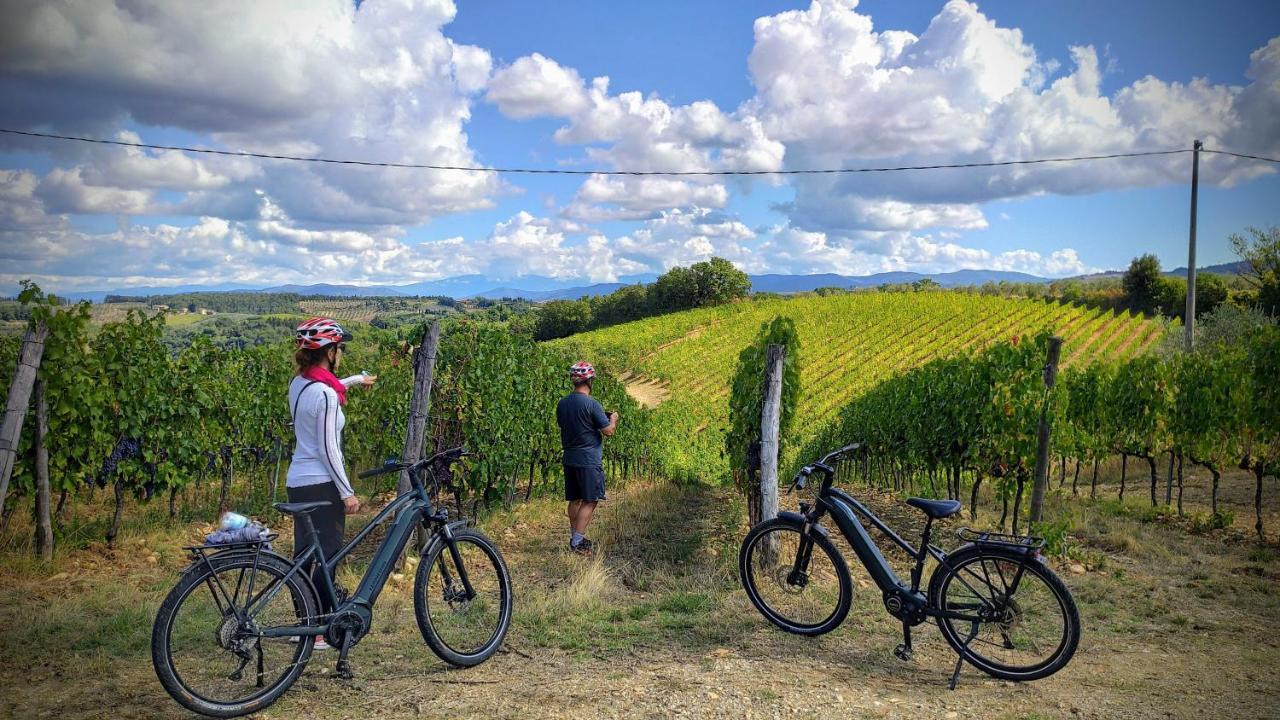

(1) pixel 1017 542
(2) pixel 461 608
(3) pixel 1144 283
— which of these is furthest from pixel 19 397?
(3) pixel 1144 283

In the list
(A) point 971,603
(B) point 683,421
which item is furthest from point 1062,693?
(B) point 683,421

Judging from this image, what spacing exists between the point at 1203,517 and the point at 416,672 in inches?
403

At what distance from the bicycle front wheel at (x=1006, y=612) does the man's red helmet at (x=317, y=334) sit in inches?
147

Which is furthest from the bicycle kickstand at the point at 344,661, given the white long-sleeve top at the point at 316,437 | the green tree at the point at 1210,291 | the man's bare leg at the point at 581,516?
the green tree at the point at 1210,291

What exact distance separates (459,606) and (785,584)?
7.31 feet

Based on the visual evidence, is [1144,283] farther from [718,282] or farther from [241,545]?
[241,545]

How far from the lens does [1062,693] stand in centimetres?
398

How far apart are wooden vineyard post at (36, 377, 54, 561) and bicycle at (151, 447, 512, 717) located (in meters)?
3.91

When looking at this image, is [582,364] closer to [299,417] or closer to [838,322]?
[299,417]

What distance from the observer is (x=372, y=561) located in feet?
13.5

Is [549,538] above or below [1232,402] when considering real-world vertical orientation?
below

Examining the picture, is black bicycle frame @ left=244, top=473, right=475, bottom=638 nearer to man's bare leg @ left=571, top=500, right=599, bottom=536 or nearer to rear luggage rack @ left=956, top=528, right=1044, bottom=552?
man's bare leg @ left=571, top=500, right=599, bottom=536

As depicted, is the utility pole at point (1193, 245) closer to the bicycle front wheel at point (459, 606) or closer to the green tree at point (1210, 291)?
the bicycle front wheel at point (459, 606)

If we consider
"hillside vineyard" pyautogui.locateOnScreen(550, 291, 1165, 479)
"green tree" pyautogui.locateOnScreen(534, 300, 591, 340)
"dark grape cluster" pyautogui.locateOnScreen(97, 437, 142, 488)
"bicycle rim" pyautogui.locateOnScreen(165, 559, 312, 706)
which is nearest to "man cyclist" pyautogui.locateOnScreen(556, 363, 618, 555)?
"bicycle rim" pyautogui.locateOnScreen(165, 559, 312, 706)
